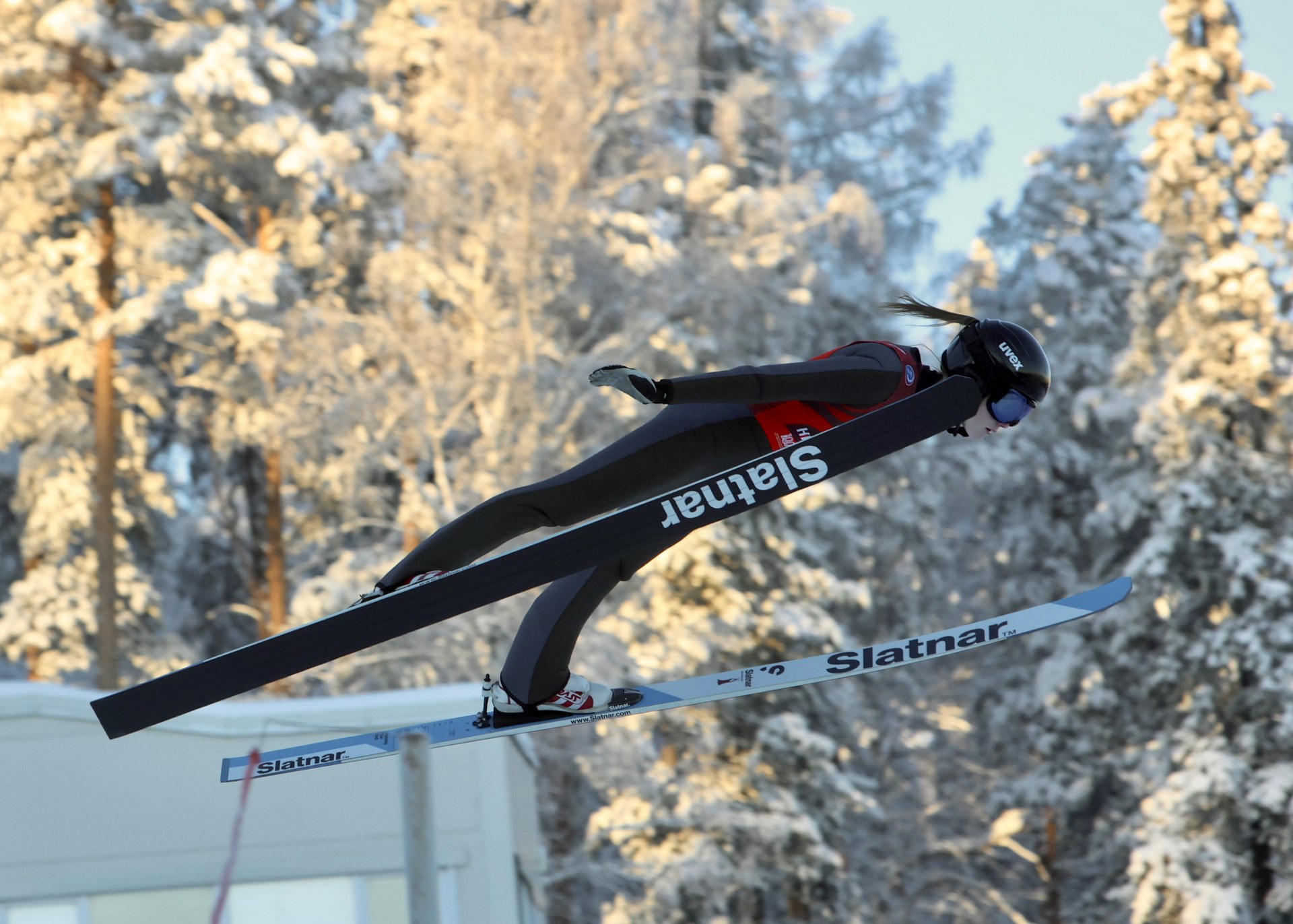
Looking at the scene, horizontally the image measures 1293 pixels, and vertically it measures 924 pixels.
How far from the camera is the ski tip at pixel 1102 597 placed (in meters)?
4.37

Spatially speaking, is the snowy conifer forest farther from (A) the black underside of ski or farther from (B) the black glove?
(B) the black glove

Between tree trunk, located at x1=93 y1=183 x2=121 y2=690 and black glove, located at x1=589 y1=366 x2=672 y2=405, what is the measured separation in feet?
40.5

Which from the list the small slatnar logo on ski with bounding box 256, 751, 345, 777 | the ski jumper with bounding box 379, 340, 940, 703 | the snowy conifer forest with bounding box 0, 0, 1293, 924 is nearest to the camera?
the ski jumper with bounding box 379, 340, 940, 703

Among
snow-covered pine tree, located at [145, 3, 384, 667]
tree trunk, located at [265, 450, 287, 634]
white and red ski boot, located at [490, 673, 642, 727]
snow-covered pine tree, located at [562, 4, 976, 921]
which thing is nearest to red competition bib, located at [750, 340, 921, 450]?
white and red ski boot, located at [490, 673, 642, 727]

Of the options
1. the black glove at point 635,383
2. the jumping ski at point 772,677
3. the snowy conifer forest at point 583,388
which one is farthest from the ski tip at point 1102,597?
the snowy conifer forest at point 583,388

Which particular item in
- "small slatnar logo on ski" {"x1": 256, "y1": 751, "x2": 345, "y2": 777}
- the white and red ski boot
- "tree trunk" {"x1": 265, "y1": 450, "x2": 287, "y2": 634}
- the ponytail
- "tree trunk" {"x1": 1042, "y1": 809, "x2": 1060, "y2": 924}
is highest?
"tree trunk" {"x1": 265, "y1": 450, "x2": 287, "y2": 634}

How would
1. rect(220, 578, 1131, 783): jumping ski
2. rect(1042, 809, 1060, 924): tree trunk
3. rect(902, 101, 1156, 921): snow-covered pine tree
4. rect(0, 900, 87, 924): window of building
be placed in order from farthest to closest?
rect(1042, 809, 1060, 924): tree trunk < rect(902, 101, 1156, 921): snow-covered pine tree < rect(0, 900, 87, 924): window of building < rect(220, 578, 1131, 783): jumping ski

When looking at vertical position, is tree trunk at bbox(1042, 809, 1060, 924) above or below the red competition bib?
above

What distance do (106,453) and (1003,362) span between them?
12983 millimetres

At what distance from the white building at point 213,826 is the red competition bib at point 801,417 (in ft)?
13.5

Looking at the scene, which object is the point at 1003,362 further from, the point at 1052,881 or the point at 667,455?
the point at 1052,881

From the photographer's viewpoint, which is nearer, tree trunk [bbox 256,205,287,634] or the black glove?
the black glove

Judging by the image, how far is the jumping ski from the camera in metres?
4.37

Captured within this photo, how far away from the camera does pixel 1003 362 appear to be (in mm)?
3564
